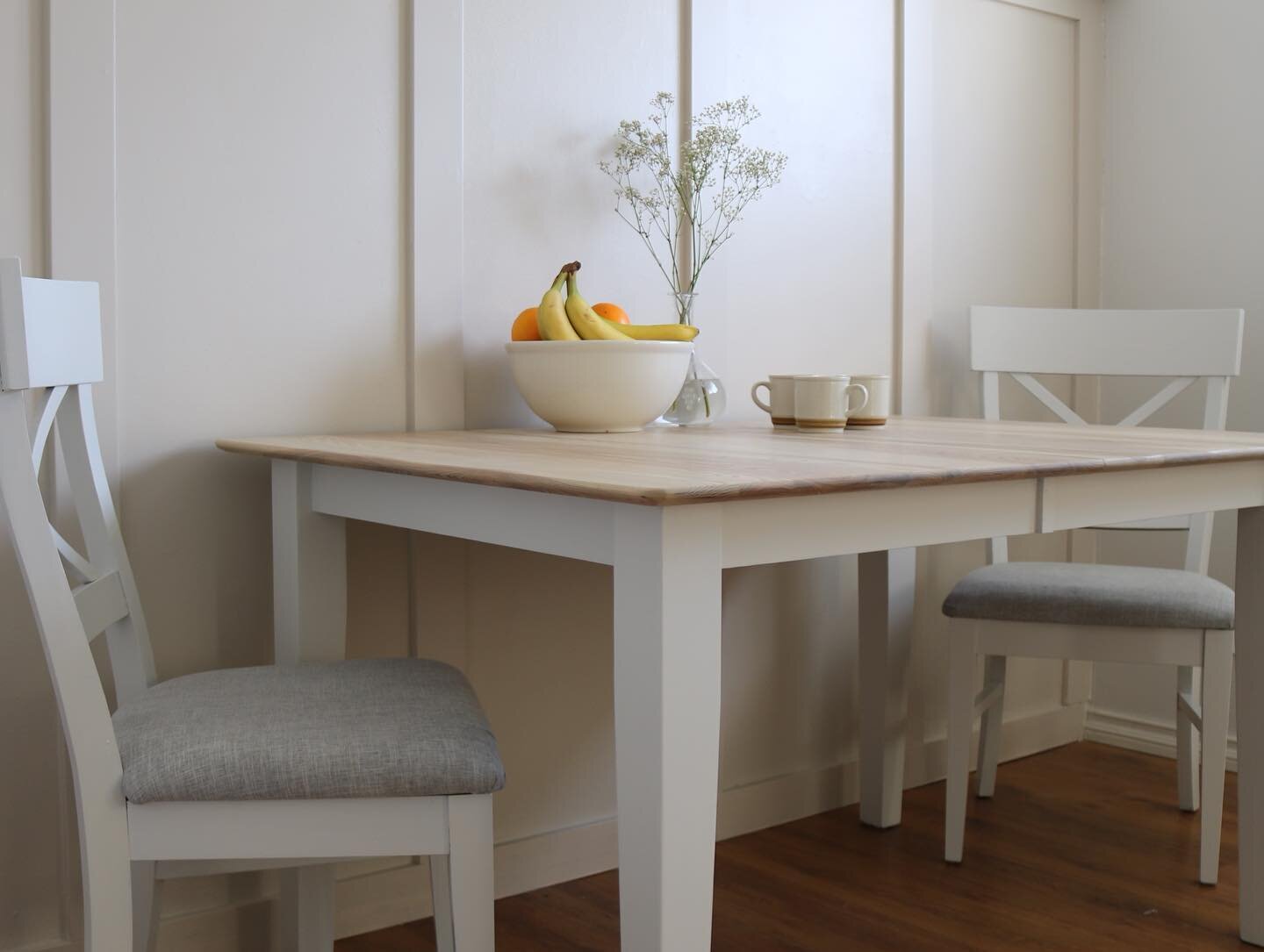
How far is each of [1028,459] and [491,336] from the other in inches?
37.2

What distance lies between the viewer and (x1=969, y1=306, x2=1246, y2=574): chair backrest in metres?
2.47

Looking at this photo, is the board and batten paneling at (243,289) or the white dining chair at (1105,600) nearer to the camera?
the board and batten paneling at (243,289)

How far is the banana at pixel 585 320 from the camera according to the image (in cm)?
184

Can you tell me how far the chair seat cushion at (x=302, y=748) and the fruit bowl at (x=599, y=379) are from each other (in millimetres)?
535

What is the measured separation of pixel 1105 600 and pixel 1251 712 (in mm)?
336

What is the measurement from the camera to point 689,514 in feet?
3.56

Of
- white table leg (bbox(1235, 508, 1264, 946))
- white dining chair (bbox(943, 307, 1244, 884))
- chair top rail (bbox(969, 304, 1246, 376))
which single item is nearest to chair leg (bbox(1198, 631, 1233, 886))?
white dining chair (bbox(943, 307, 1244, 884))

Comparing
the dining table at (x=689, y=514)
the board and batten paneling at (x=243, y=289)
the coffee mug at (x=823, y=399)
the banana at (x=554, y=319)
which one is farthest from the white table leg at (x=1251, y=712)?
the board and batten paneling at (x=243, y=289)

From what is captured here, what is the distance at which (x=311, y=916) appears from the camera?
169 centimetres

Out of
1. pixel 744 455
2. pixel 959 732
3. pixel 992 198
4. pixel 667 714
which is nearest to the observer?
pixel 667 714

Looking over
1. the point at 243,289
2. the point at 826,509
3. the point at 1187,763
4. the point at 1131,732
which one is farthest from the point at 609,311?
the point at 1131,732

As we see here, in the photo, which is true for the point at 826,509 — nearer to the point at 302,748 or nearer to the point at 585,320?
the point at 302,748

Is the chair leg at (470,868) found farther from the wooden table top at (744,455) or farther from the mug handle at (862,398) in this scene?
the mug handle at (862,398)

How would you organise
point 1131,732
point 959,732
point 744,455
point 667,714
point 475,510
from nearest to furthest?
point 667,714 → point 475,510 → point 744,455 → point 959,732 → point 1131,732
